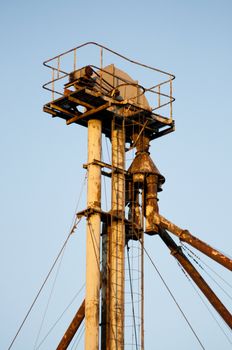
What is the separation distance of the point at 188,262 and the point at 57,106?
19.9ft

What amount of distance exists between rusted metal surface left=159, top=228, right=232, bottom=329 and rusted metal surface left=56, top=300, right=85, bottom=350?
3289 mm

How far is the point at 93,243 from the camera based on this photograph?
26.5m

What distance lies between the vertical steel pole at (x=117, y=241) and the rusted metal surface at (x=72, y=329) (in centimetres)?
115

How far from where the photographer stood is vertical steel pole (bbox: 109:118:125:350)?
2623 centimetres

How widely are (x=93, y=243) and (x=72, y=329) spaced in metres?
2.72

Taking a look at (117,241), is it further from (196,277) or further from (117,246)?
(196,277)

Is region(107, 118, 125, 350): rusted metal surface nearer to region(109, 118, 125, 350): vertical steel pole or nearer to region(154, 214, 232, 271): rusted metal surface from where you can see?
region(109, 118, 125, 350): vertical steel pole

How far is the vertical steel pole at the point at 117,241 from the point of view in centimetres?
2623

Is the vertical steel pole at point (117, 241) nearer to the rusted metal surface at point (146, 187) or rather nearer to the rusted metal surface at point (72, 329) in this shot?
the rusted metal surface at point (146, 187)

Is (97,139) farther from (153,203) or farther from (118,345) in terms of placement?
(118,345)

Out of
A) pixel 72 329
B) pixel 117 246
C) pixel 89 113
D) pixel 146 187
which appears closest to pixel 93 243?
pixel 117 246

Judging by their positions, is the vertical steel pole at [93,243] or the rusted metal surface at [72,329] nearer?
the vertical steel pole at [93,243]

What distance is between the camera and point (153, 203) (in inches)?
1120

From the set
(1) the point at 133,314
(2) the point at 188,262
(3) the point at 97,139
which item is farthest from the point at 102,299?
(3) the point at 97,139
